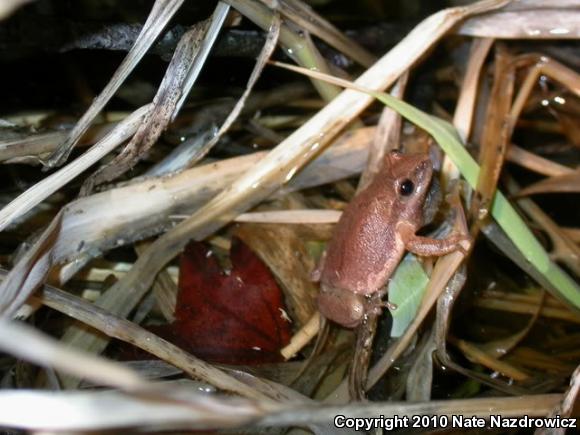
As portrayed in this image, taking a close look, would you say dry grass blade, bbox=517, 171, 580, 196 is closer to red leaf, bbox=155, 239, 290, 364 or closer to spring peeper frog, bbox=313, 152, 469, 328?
spring peeper frog, bbox=313, 152, 469, 328

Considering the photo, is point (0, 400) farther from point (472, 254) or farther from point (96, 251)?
point (472, 254)

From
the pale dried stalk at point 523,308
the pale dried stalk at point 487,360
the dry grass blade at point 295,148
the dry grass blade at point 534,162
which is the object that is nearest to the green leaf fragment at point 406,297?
the pale dried stalk at point 487,360

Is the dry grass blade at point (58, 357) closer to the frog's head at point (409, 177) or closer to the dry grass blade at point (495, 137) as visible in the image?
the frog's head at point (409, 177)

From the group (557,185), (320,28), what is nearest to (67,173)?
(320,28)

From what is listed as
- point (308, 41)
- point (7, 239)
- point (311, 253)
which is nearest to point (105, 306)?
point (7, 239)

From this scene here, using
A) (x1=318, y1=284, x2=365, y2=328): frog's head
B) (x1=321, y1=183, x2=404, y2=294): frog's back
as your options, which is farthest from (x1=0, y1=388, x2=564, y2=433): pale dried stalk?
(x1=321, y1=183, x2=404, y2=294): frog's back
